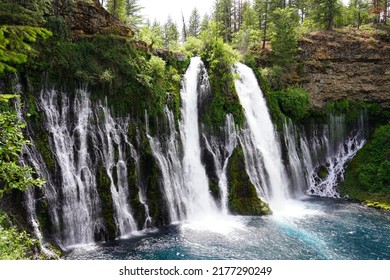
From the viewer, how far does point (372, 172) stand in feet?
74.4

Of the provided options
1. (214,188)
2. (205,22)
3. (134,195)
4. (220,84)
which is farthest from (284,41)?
(205,22)

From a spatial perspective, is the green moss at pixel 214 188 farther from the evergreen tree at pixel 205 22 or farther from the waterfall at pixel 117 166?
the evergreen tree at pixel 205 22

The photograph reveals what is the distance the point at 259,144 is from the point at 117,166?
988cm

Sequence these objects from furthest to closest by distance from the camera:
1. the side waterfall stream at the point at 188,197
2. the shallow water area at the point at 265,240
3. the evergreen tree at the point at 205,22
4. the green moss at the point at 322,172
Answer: the evergreen tree at the point at 205,22, the green moss at the point at 322,172, the side waterfall stream at the point at 188,197, the shallow water area at the point at 265,240

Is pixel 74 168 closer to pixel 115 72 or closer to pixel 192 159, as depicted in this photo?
pixel 115 72

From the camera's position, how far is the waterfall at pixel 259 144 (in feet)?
64.0

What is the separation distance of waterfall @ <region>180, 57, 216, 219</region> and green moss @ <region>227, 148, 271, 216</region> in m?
1.35

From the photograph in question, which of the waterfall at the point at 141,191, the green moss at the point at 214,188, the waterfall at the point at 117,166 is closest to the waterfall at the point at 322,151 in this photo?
the green moss at the point at 214,188

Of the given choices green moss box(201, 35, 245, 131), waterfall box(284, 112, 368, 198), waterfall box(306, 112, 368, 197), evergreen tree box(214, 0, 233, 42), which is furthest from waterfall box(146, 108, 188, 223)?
evergreen tree box(214, 0, 233, 42)

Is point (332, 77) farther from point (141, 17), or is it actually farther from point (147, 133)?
point (141, 17)

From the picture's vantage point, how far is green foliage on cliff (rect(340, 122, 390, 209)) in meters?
21.2

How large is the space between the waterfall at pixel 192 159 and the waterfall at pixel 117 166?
362 centimetres

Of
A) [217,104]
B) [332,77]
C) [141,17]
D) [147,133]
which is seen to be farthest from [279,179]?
[141,17]

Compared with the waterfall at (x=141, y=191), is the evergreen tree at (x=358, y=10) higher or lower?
higher
